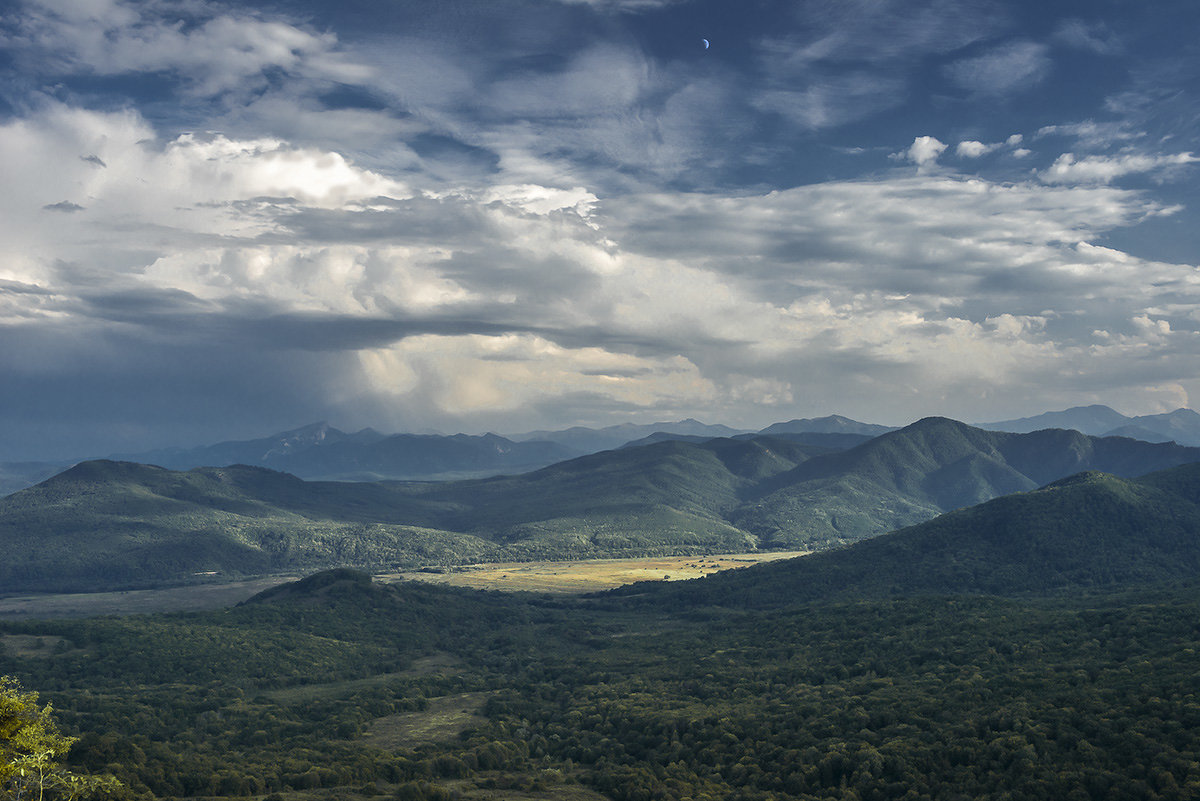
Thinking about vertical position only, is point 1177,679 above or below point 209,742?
above

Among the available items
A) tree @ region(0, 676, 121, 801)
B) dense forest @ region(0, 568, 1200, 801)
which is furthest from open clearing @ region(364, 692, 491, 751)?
tree @ region(0, 676, 121, 801)

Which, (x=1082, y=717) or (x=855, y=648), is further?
(x=855, y=648)

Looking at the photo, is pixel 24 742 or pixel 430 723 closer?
pixel 24 742

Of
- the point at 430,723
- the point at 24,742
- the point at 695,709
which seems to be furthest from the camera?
the point at 430,723

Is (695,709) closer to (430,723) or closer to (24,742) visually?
(430,723)

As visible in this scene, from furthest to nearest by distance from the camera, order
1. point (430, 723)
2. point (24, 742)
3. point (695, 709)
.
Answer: point (430, 723)
point (695, 709)
point (24, 742)

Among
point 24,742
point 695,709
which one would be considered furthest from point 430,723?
point 24,742

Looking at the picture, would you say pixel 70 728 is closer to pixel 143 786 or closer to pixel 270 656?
pixel 143 786

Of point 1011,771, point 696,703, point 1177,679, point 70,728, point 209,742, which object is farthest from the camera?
point 696,703

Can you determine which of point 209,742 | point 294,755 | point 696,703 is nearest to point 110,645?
point 209,742
